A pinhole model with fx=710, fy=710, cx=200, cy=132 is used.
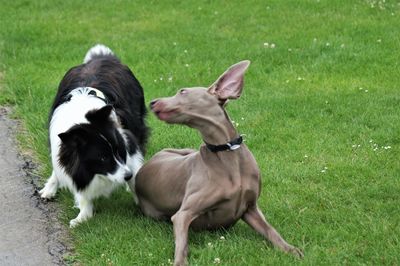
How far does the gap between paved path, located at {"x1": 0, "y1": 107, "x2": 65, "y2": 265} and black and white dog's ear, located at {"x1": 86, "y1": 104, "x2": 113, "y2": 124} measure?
926 millimetres

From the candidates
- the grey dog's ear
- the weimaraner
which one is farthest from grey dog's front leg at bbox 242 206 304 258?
the grey dog's ear

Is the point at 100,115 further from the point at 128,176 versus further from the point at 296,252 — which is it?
the point at 296,252

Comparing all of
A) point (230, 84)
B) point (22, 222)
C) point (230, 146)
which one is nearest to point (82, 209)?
point (22, 222)

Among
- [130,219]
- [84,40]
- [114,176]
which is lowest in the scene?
[84,40]

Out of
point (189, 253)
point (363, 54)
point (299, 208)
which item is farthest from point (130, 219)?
point (363, 54)

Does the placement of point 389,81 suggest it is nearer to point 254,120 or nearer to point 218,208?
point 254,120

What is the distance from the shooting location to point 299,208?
212 inches

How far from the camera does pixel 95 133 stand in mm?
5078

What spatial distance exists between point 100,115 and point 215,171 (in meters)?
1.01

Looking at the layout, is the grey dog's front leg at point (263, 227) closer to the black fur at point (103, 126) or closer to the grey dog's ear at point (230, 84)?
the grey dog's ear at point (230, 84)

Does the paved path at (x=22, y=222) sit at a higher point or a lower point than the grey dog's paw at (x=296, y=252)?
lower

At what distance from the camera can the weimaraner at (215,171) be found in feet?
14.7

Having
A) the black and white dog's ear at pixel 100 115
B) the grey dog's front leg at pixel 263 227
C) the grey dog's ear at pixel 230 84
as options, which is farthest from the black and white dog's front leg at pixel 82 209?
the grey dog's ear at pixel 230 84

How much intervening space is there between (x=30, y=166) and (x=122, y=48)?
3.98 m
